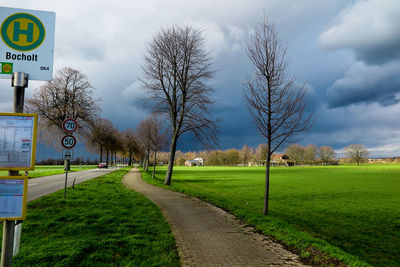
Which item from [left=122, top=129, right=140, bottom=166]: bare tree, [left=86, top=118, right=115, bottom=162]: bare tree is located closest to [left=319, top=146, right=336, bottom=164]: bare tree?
[left=122, top=129, right=140, bottom=166]: bare tree

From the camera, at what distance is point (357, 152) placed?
118 metres

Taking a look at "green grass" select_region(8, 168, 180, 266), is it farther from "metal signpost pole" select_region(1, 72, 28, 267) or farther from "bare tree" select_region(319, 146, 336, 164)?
"bare tree" select_region(319, 146, 336, 164)

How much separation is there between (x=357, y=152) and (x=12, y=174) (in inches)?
5556

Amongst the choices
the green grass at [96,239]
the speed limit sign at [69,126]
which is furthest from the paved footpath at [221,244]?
the speed limit sign at [69,126]

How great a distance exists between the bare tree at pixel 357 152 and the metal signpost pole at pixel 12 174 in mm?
140170

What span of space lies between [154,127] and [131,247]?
26.8m

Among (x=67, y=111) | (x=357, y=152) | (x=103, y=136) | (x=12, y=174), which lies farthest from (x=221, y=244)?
(x=357, y=152)

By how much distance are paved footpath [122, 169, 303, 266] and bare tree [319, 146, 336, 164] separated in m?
150

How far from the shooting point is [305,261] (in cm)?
488

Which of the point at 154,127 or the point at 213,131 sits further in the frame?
the point at 154,127

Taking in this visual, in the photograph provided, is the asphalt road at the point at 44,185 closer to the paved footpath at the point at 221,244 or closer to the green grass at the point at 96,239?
the green grass at the point at 96,239

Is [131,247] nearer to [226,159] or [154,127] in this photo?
[154,127]

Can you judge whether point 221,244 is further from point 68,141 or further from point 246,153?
point 246,153

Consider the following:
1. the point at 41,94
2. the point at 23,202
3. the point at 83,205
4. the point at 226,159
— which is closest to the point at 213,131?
the point at 83,205
